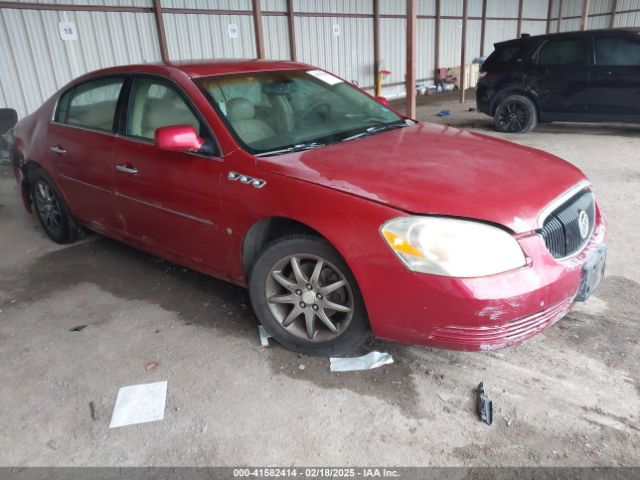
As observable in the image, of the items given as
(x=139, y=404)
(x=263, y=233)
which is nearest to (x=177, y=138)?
(x=263, y=233)

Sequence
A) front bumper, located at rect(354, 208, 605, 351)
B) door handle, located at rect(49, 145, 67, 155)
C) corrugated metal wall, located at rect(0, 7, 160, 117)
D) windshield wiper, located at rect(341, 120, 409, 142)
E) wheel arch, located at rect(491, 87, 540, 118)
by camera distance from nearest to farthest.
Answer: front bumper, located at rect(354, 208, 605, 351)
windshield wiper, located at rect(341, 120, 409, 142)
door handle, located at rect(49, 145, 67, 155)
corrugated metal wall, located at rect(0, 7, 160, 117)
wheel arch, located at rect(491, 87, 540, 118)

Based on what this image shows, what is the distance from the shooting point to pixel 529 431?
221 cm

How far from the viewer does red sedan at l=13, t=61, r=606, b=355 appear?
219 centimetres

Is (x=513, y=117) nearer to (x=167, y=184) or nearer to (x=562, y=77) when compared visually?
(x=562, y=77)

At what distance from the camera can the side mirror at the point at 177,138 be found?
9.11 ft

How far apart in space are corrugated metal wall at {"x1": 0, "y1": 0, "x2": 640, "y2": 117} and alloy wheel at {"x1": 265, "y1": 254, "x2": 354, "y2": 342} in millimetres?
8287

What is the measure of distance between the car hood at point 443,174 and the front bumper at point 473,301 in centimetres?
23

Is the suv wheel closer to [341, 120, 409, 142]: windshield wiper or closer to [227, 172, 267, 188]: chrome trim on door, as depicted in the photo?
[341, 120, 409, 142]: windshield wiper

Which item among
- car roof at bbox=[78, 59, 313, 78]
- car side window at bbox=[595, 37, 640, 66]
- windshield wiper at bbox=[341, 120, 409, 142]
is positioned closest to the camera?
windshield wiper at bbox=[341, 120, 409, 142]

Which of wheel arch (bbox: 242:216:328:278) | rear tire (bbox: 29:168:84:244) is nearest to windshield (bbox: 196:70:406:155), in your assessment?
wheel arch (bbox: 242:216:328:278)

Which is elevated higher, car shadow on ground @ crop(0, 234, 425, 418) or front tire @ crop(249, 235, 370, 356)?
front tire @ crop(249, 235, 370, 356)

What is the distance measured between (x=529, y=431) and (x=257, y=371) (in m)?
1.32

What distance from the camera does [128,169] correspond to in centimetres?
338

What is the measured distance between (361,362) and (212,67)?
2.08 meters
